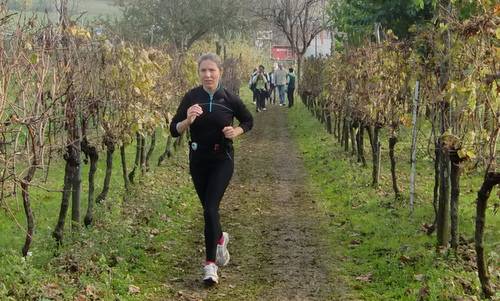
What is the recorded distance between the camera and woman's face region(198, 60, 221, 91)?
5902 mm

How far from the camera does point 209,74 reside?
5.91 m

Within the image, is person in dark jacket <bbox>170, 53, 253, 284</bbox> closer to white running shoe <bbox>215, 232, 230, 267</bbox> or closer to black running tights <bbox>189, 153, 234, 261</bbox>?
black running tights <bbox>189, 153, 234, 261</bbox>

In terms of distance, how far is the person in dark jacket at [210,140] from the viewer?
19.3 feet

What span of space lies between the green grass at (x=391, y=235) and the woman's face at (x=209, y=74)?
2.25m

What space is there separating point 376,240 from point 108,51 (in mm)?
3944

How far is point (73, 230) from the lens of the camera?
6.91 m

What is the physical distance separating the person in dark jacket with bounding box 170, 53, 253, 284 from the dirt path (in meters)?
0.30

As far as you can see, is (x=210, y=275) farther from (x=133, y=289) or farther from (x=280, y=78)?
(x=280, y=78)

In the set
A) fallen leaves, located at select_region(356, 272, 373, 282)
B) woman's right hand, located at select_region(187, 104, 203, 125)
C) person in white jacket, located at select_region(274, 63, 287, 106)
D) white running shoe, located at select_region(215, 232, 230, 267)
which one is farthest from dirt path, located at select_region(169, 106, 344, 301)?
person in white jacket, located at select_region(274, 63, 287, 106)

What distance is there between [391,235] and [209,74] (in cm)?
304

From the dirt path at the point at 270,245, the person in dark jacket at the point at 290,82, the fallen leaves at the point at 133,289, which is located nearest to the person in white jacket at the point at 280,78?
the person in dark jacket at the point at 290,82

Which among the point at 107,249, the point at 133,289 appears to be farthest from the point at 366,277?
the point at 107,249

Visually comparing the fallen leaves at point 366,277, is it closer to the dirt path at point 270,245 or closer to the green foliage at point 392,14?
the dirt path at point 270,245

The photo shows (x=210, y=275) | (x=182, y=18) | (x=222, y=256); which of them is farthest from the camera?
(x=182, y=18)
